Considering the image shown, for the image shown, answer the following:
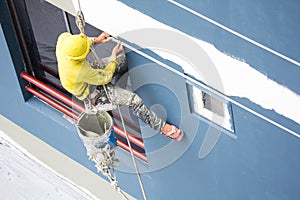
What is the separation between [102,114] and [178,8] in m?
1.00

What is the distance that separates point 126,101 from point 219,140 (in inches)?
26.0

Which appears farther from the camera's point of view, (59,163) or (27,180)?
(27,180)

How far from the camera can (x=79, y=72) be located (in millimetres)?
5000

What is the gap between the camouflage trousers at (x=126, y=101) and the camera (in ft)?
17.5

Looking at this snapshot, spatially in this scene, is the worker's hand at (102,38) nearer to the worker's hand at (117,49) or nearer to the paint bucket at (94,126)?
the worker's hand at (117,49)

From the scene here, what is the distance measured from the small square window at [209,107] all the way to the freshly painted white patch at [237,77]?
19 cm

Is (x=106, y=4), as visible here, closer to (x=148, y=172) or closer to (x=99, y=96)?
(x=99, y=96)

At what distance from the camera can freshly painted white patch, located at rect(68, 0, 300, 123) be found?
4.45m

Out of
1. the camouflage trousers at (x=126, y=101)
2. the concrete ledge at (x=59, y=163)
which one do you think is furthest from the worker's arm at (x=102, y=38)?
the concrete ledge at (x=59, y=163)

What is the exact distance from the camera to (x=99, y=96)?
5.39 metres

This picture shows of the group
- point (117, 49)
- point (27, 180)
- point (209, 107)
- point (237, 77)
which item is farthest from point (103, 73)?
point (27, 180)

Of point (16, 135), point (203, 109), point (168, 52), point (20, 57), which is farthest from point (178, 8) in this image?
point (16, 135)

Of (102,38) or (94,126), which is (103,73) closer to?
(102,38)

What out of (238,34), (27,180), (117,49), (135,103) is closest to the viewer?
(238,34)
